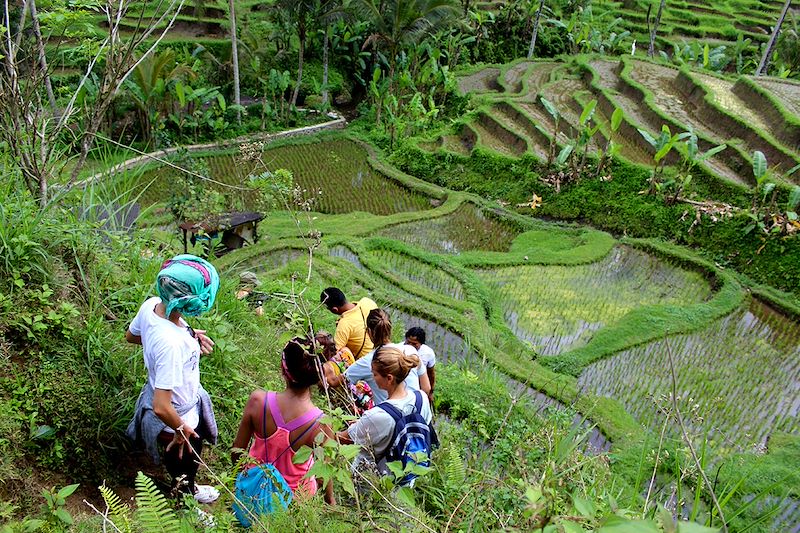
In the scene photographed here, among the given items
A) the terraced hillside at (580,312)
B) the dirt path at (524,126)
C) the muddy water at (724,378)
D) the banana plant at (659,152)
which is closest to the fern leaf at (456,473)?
the terraced hillside at (580,312)

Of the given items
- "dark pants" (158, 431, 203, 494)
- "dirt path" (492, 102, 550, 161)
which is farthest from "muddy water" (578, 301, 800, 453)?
"dirt path" (492, 102, 550, 161)

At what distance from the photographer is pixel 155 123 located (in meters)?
11.0

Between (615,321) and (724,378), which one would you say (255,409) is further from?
(615,321)

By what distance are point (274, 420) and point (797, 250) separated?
7.97 meters

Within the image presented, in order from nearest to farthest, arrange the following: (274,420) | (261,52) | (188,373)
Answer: (274,420), (188,373), (261,52)

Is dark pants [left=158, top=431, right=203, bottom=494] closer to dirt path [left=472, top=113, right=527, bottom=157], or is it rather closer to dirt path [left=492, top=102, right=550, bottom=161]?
dirt path [left=492, top=102, right=550, bottom=161]

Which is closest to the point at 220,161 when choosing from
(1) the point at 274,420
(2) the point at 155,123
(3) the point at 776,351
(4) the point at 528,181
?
(2) the point at 155,123

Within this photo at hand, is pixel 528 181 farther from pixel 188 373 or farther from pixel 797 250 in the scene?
pixel 188 373

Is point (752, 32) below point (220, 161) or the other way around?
the other way around

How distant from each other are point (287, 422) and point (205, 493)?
0.68 meters

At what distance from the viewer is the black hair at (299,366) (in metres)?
2.07

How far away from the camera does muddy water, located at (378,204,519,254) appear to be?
886 centimetres

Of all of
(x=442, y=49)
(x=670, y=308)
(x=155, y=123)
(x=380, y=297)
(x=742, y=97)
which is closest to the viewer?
(x=380, y=297)

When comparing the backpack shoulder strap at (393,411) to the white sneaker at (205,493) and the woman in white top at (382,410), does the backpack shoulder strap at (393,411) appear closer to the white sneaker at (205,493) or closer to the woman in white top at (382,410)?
the woman in white top at (382,410)
